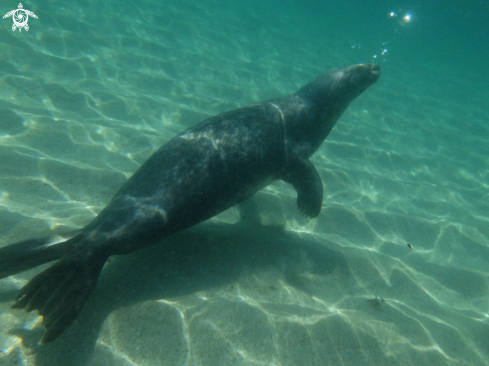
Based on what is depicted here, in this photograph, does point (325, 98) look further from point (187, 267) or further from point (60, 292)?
point (60, 292)

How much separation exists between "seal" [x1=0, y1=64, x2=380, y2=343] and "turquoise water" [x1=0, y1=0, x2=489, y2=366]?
376mm

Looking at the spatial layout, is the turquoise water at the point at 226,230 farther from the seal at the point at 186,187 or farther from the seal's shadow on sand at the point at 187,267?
the seal at the point at 186,187

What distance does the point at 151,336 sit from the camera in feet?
9.32

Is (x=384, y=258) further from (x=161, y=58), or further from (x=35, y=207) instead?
(x=161, y=58)

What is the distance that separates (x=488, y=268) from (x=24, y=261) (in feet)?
26.2

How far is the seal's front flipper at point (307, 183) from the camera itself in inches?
184

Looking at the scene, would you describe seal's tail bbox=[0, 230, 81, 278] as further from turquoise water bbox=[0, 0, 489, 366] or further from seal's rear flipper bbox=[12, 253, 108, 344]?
turquoise water bbox=[0, 0, 489, 366]

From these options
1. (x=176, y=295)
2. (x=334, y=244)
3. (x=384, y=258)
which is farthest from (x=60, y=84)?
(x=384, y=258)

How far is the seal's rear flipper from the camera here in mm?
2510

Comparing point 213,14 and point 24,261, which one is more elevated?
point 213,14

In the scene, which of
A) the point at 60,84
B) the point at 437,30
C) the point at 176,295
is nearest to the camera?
the point at 176,295

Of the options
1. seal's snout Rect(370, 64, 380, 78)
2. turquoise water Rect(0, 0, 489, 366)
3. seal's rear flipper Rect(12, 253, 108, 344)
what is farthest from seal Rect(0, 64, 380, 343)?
seal's snout Rect(370, 64, 380, 78)

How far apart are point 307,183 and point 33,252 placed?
379 centimetres

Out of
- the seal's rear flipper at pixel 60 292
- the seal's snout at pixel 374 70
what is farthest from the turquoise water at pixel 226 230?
the seal's snout at pixel 374 70
